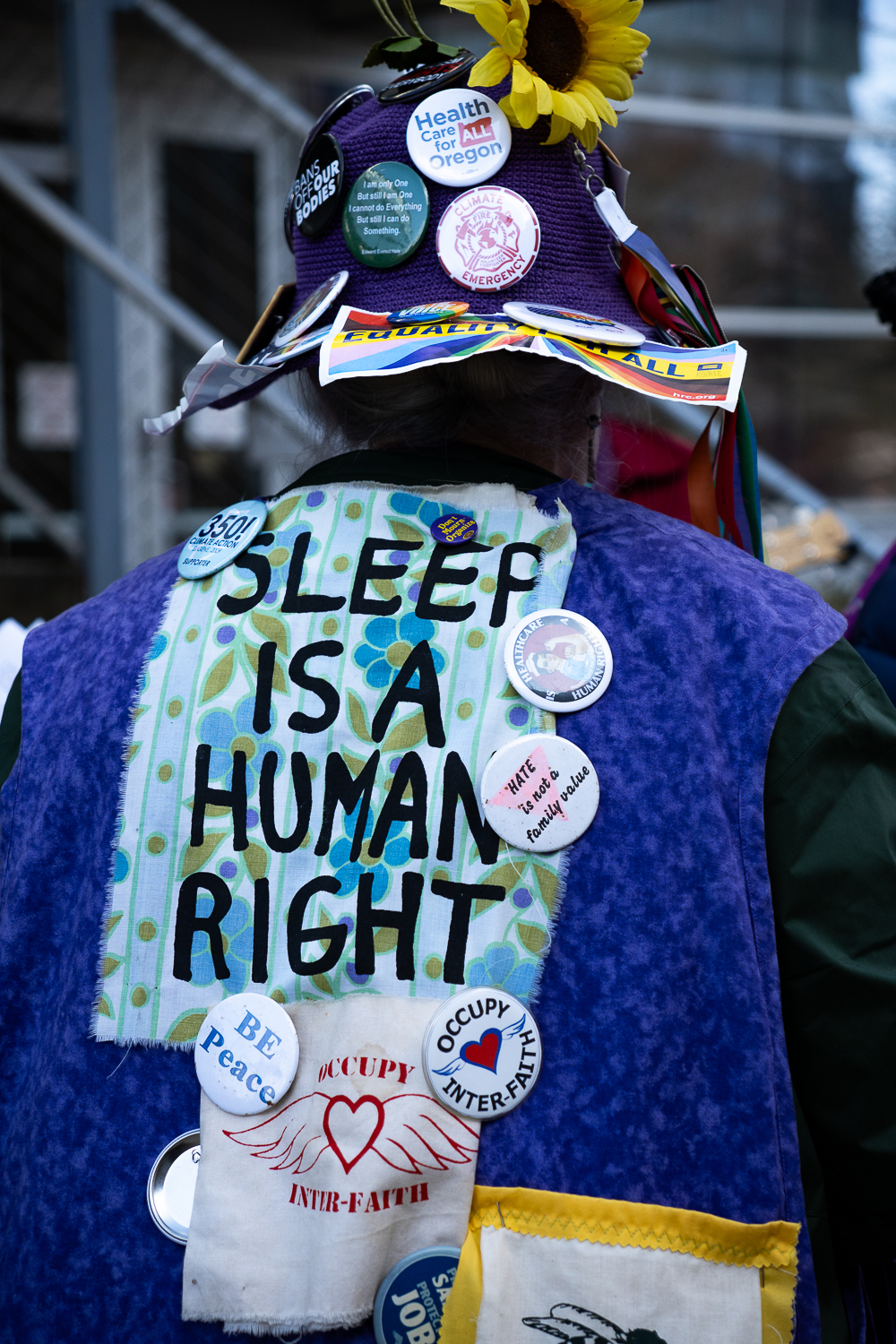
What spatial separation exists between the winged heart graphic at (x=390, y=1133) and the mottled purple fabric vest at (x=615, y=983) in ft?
0.10

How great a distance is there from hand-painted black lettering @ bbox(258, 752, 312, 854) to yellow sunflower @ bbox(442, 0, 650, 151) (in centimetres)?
59

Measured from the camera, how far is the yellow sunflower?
1002mm

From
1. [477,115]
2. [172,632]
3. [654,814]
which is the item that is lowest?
[654,814]

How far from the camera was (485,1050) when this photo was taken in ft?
2.86

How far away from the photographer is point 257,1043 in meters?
0.90

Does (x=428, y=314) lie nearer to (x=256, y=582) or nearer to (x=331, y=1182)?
(x=256, y=582)

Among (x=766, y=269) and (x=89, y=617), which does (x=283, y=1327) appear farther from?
(x=766, y=269)

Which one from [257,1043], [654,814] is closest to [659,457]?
[654,814]

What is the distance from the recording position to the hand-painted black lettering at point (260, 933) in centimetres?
93

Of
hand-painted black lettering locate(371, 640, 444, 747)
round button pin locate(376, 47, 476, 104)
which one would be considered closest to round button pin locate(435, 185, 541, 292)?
round button pin locate(376, 47, 476, 104)

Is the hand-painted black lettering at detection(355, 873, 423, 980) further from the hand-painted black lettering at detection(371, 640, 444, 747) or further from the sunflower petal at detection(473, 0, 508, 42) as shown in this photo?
the sunflower petal at detection(473, 0, 508, 42)

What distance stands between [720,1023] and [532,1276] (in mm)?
238

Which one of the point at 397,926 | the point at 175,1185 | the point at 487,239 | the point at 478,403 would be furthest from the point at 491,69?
A: the point at 175,1185

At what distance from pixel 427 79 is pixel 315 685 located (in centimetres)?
58
